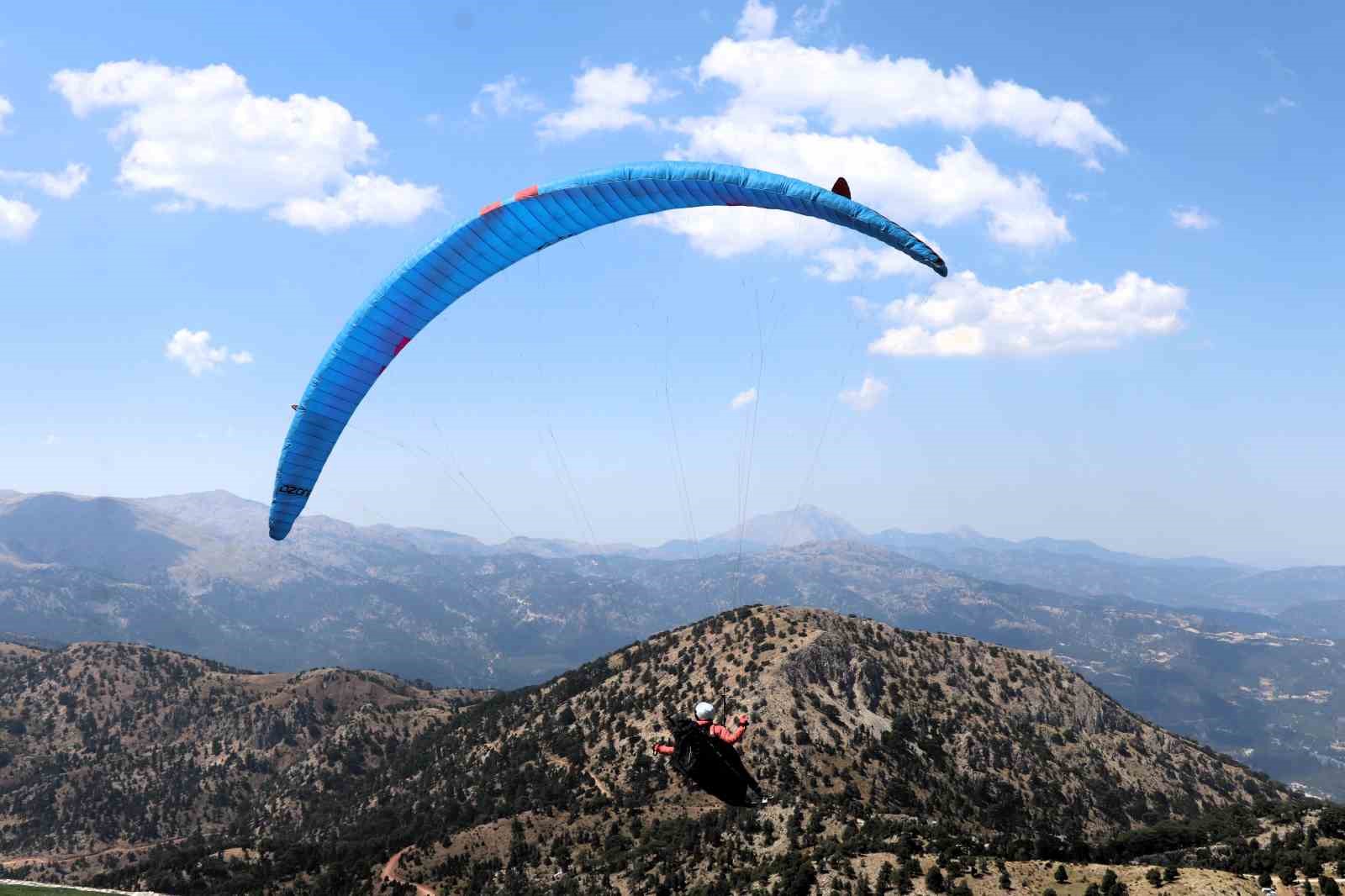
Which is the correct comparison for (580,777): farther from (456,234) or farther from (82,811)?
(82,811)

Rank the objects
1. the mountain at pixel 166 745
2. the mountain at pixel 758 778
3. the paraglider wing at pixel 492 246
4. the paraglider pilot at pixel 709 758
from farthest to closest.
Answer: the mountain at pixel 166 745 < the mountain at pixel 758 778 < the paraglider wing at pixel 492 246 < the paraglider pilot at pixel 709 758

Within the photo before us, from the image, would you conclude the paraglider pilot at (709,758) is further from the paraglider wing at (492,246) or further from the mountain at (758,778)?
the mountain at (758,778)

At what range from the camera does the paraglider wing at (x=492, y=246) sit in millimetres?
27453

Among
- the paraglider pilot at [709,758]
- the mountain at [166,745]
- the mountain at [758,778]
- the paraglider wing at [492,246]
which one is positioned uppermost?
the paraglider wing at [492,246]

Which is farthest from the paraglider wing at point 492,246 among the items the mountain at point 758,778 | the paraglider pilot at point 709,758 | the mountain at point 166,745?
the mountain at point 166,745

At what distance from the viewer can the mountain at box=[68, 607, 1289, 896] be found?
6688 cm

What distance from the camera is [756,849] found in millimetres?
63594

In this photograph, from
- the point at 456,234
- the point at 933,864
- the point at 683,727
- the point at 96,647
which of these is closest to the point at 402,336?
the point at 456,234

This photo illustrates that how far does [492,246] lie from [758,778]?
69608mm

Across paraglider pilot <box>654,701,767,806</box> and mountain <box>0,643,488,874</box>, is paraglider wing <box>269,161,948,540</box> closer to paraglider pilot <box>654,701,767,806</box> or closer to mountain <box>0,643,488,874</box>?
paraglider pilot <box>654,701,767,806</box>

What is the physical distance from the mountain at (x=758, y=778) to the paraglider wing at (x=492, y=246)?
42.5m

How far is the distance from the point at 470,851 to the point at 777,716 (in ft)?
119

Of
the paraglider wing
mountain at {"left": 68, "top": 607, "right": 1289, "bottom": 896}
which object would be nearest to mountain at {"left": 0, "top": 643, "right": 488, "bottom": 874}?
mountain at {"left": 68, "top": 607, "right": 1289, "bottom": 896}

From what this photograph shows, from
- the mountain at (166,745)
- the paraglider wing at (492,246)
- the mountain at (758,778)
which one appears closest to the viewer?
the paraglider wing at (492,246)
